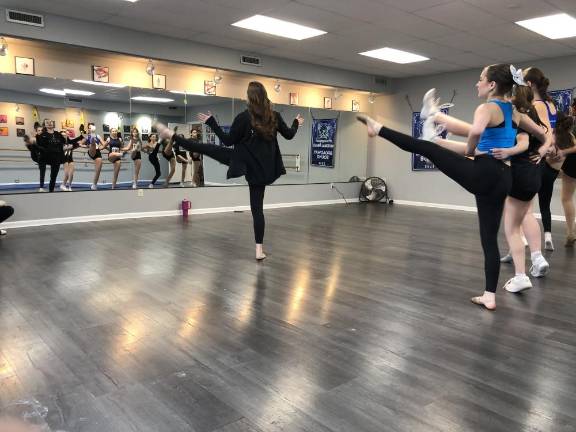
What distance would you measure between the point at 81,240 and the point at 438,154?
3928 millimetres

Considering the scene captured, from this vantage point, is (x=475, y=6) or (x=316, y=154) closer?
(x=475, y=6)

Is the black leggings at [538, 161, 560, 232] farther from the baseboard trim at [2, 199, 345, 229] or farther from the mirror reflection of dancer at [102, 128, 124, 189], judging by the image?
the mirror reflection of dancer at [102, 128, 124, 189]

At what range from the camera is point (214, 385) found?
75.6 inches

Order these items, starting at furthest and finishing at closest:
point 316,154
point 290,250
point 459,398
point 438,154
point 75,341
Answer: point 316,154 → point 290,250 → point 438,154 → point 75,341 → point 459,398

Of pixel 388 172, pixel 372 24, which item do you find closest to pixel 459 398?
pixel 372 24

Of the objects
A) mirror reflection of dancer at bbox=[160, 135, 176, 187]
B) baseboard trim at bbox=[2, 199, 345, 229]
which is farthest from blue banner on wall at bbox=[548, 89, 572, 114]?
mirror reflection of dancer at bbox=[160, 135, 176, 187]

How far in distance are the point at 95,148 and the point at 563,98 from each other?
295 inches

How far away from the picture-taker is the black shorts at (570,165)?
4766mm

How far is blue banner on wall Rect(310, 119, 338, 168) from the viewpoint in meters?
9.41

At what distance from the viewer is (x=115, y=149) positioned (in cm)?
680

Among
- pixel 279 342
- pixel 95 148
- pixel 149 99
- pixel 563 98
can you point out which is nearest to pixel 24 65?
pixel 95 148

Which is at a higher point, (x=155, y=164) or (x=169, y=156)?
(x=169, y=156)

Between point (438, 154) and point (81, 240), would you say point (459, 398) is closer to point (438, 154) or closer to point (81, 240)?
point (438, 154)

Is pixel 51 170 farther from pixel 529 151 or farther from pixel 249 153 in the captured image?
pixel 529 151
